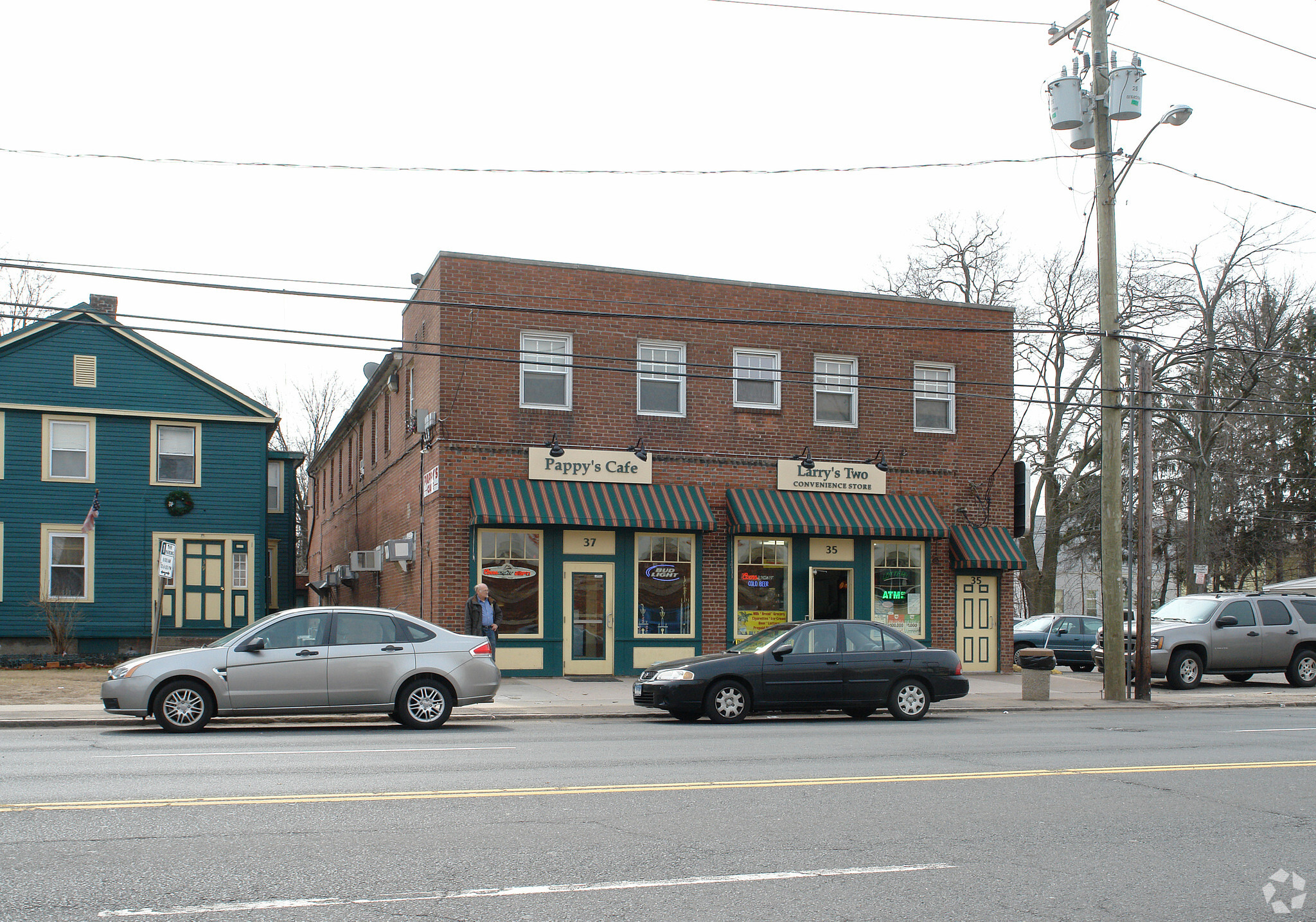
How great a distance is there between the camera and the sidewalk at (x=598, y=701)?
51.1ft

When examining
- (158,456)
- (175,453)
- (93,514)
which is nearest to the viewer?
(93,514)

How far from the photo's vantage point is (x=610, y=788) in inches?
368

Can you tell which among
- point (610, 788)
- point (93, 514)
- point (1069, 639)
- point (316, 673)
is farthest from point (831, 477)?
point (93, 514)

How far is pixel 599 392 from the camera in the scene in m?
22.3

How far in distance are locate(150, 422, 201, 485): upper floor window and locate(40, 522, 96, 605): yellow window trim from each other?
6.77 ft

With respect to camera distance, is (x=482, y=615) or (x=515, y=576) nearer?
(x=482, y=615)

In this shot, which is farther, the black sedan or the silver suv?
the silver suv

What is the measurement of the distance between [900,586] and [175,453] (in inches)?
697

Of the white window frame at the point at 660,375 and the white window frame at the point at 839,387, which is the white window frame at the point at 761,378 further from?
the white window frame at the point at 660,375

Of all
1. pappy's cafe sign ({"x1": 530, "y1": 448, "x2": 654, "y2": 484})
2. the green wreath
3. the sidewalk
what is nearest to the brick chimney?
the green wreath

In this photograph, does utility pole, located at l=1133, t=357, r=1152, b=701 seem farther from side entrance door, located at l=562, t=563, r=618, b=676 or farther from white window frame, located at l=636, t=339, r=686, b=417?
side entrance door, located at l=562, t=563, r=618, b=676

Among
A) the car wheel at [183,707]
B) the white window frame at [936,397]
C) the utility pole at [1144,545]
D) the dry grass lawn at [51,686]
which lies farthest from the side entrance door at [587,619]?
the utility pole at [1144,545]

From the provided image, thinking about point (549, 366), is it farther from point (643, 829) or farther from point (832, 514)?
point (643, 829)

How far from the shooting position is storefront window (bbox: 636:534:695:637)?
22.3 meters
